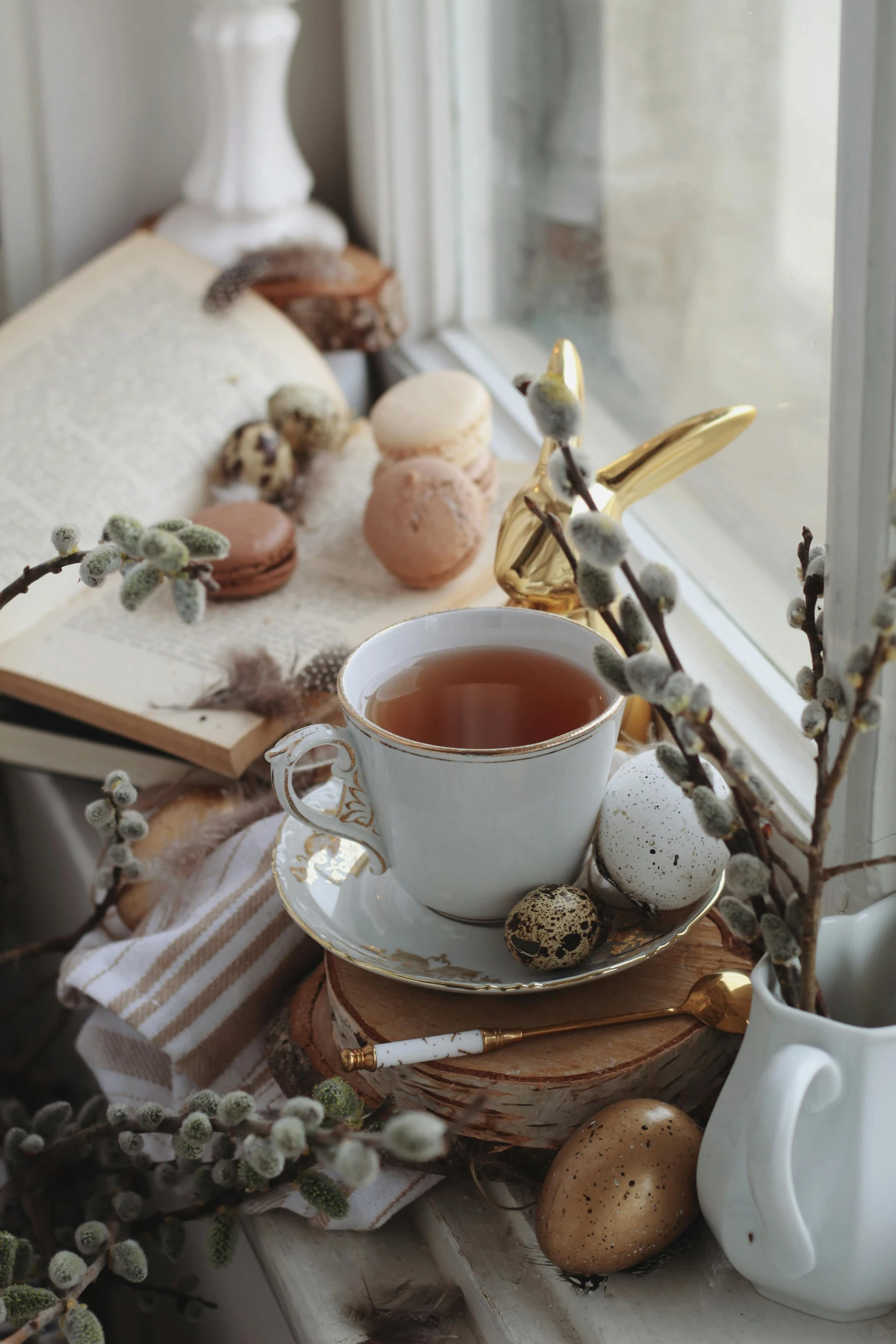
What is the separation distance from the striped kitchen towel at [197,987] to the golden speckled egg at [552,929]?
0.15 meters

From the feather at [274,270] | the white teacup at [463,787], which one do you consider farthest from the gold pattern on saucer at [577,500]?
the feather at [274,270]

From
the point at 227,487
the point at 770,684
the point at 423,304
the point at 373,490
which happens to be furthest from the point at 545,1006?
the point at 423,304

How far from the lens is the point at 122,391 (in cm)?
94

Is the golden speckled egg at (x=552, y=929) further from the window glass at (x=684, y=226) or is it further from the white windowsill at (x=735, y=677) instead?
the window glass at (x=684, y=226)

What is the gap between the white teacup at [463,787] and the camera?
1.52 ft

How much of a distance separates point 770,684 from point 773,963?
30cm

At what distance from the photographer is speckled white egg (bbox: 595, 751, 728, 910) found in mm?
491

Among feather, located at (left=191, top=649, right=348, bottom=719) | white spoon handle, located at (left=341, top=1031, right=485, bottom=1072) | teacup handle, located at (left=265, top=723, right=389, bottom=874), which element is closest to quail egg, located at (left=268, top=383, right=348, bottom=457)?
feather, located at (left=191, top=649, right=348, bottom=719)

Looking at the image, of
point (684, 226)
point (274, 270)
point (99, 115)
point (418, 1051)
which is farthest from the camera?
point (99, 115)

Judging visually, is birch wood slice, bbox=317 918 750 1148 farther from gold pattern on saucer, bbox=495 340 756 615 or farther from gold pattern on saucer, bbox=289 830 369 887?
gold pattern on saucer, bbox=495 340 756 615

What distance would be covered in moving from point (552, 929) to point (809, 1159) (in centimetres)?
13

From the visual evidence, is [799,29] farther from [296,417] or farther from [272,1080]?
[272,1080]

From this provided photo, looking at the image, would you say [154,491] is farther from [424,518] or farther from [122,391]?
[424,518]

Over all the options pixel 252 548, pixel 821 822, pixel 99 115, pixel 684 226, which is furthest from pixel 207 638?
pixel 99 115
